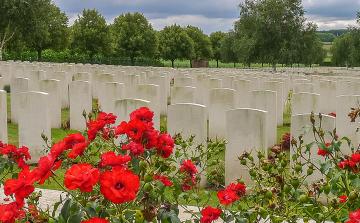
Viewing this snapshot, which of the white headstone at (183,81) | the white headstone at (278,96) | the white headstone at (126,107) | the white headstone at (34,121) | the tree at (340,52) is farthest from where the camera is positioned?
the tree at (340,52)

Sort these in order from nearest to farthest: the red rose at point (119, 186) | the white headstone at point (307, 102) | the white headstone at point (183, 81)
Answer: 1. the red rose at point (119, 186)
2. the white headstone at point (307, 102)
3. the white headstone at point (183, 81)

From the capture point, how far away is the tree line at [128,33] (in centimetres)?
3262

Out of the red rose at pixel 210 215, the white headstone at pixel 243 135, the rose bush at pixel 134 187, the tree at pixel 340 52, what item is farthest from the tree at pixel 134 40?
the red rose at pixel 210 215

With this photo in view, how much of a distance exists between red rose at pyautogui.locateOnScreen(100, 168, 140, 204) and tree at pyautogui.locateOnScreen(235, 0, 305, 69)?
40466 millimetres

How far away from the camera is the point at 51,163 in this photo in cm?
255

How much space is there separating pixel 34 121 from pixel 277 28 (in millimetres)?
35792

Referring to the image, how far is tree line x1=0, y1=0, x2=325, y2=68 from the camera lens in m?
32.6

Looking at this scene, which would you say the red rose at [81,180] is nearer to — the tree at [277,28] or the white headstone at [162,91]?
the white headstone at [162,91]

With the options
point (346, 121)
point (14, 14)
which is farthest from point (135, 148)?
point (14, 14)

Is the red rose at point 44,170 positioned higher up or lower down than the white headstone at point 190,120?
higher up

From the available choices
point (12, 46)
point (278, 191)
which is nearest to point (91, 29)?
point (12, 46)

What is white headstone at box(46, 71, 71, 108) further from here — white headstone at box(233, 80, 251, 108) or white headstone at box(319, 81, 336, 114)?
white headstone at box(319, 81, 336, 114)

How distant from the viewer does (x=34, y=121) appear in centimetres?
831

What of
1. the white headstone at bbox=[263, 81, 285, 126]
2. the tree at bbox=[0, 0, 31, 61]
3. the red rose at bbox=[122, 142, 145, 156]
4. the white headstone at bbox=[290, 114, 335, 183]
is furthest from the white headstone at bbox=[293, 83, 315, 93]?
the tree at bbox=[0, 0, 31, 61]
